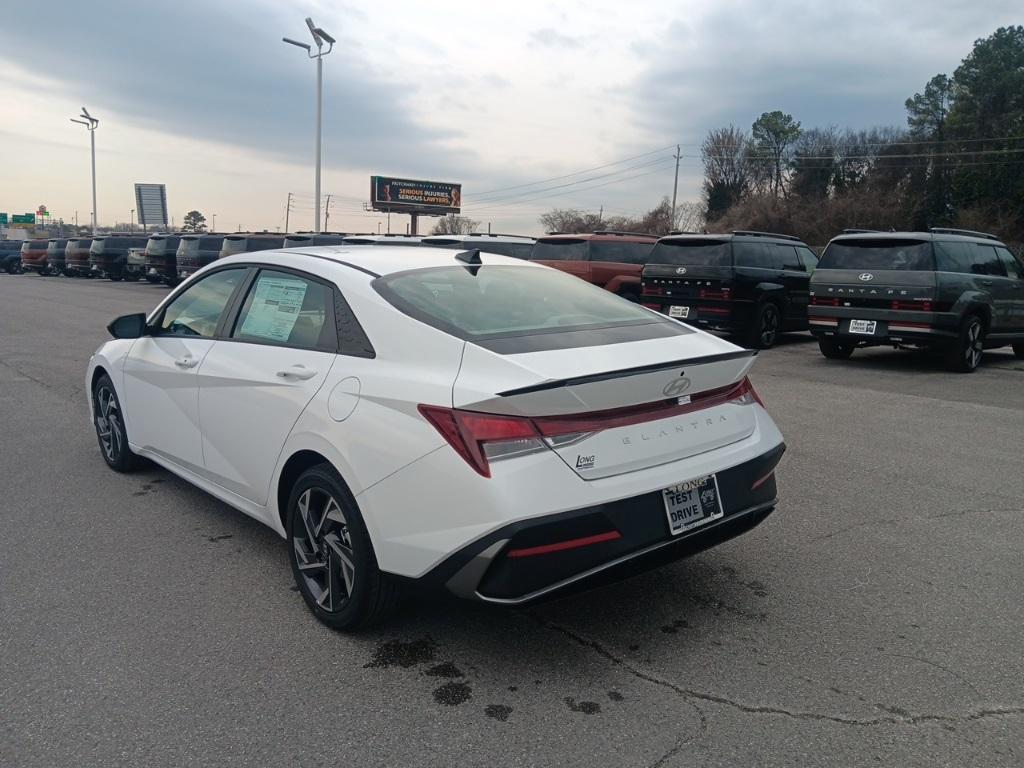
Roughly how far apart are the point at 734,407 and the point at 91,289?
97.2 feet

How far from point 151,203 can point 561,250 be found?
98177mm

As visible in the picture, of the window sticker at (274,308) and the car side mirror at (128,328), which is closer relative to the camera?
the window sticker at (274,308)

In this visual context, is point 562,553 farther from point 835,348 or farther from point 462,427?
point 835,348

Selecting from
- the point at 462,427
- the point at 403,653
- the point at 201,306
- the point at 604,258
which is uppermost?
the point at 604,258

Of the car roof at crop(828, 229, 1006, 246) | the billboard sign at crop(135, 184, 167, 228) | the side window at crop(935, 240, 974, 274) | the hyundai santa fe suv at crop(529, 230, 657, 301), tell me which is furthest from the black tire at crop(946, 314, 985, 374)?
the billboard sign at crop(135, 184, 167, 228)

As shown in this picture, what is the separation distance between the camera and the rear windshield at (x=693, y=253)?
12367 mm

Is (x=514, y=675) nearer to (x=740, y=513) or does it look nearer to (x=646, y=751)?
(x=646, y=751)

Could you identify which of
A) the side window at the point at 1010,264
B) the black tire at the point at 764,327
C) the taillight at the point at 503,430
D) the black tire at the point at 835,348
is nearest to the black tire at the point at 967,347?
the side window at the point at 1010,264

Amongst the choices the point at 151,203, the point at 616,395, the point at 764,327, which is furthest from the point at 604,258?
the point at 151,203

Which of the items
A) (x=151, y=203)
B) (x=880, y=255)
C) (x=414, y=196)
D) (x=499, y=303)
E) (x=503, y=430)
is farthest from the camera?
(x=151, y=203)

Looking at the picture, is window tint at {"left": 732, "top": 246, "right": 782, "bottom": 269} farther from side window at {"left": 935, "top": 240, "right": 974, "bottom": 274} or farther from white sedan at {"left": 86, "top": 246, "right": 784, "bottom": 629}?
white sedan at {"left": 86, "top": 246, "right": 784, "bottom": 629}

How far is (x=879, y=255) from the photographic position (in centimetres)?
1083

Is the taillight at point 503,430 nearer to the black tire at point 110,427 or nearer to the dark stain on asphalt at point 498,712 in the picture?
the dark stain on asphalt at point 498,712

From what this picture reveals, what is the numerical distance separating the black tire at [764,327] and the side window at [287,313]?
378 inches
